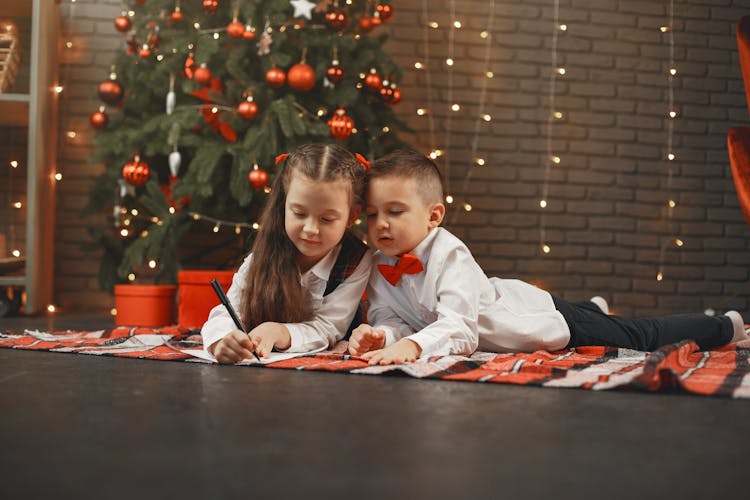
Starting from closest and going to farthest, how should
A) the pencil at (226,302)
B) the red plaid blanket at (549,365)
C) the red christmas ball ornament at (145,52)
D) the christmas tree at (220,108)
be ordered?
the red plaid blanket at (549,365), the pencil at (226,302), the christmas tree at (220,108), the red christmas ball ornament at (145,52)

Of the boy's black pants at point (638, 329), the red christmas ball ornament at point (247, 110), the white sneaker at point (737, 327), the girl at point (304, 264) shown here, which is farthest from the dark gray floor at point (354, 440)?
the red christmas ball ornament at point (247, 110)

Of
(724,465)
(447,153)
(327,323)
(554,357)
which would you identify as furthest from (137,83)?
(724,465)

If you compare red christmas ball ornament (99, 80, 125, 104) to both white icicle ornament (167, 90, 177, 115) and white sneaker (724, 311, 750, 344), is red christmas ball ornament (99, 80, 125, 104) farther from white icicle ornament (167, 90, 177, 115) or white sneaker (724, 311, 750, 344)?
white sneaker (724, 311, 750, 344)

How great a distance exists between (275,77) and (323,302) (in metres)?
1.30

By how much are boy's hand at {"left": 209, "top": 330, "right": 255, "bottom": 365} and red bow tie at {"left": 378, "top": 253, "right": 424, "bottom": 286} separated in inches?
15.3

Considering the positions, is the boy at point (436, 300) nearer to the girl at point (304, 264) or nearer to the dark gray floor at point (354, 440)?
the girl at point (304, 264)

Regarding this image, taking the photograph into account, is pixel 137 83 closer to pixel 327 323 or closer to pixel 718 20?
pixel 327 323

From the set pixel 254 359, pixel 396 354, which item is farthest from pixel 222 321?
pixel 396 354

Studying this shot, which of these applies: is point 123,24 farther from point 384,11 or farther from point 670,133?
point 670,133

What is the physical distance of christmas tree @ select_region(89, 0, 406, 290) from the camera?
9.14 ft

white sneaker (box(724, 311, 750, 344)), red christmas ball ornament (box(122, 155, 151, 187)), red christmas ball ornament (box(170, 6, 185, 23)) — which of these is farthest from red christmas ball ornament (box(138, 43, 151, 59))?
white sneaker (box(724, 311, 750, 344))

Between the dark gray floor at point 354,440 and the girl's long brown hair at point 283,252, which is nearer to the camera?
the dark gray floor at point 354,440

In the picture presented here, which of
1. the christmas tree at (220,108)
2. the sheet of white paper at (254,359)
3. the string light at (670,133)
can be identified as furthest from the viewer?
the string light at (670,133)

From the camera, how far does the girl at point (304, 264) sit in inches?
62.4
